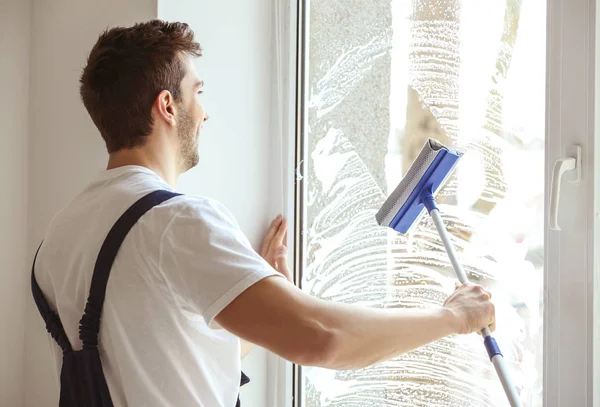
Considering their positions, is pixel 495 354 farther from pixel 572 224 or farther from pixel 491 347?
pixel 572 224

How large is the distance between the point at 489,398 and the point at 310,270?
53 centimetres

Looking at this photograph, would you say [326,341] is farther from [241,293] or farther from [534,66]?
[534,66]

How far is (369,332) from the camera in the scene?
40.4 inches

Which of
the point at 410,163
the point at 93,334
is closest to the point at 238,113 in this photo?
the point at 410,163

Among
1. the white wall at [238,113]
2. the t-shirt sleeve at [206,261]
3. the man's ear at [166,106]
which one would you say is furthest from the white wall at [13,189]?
the t-shirt sleeve at [206,261]

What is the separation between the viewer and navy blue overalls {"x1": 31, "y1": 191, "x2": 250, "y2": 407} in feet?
3.46

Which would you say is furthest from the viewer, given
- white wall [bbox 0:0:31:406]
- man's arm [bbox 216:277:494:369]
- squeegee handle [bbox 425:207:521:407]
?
white wall [bbox 0:0:31:406]

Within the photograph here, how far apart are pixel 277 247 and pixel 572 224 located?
69cm

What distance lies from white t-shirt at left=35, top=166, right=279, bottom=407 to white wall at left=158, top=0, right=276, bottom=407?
0.39 m

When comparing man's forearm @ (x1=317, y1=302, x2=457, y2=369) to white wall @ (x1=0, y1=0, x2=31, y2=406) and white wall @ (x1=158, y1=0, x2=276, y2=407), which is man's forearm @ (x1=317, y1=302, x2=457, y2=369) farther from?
white wall @ (x1=0, y1=0, x2=31, y2=406)

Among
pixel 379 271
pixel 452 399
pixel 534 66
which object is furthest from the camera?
pixel 379 271

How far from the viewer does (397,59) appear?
5.07 feet

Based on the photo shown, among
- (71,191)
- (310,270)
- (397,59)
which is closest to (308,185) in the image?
(310,270)

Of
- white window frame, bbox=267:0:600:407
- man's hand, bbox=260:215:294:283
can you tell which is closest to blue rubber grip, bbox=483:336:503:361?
white window frame, bbox=267:0:600:407
